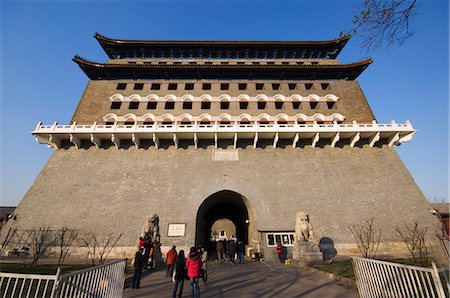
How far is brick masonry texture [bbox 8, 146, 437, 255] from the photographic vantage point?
1694cm

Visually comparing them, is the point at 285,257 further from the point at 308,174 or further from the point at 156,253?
the point at 156,253

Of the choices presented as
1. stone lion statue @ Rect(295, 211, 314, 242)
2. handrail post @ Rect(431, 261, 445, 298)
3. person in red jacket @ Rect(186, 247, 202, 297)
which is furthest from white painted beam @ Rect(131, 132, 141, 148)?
handrail post @ Rect(431, 261, 445, 298)

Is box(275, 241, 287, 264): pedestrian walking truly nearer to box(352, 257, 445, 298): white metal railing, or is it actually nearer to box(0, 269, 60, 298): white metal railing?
box(352, 257, 445, 298): white metal railing

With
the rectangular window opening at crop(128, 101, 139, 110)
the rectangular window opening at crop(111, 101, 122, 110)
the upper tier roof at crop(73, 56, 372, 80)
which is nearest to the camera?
the rectangular window opening at crop(111, 101, 122, 110)

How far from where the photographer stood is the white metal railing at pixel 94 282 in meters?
3.55

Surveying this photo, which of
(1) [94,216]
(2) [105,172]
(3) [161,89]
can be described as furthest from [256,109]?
(1) [94,216]

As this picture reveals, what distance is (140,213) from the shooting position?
17.2m

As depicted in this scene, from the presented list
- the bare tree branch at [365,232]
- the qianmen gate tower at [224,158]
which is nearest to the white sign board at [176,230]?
the qianmen gate tower at [224,158]

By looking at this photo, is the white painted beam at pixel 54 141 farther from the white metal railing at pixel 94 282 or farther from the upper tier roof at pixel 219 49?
the white metal railing at pixel 94 282

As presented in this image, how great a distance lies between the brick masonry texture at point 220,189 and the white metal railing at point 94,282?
11308mm

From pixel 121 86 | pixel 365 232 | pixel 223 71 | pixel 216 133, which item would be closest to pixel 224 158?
pixel 216 133

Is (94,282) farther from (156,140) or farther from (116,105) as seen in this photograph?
(116,105)

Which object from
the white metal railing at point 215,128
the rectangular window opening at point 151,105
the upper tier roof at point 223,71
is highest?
the upper tier roof at point 223,71

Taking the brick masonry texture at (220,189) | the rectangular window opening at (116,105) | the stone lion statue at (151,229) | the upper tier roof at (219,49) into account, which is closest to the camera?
the stone lion statue at (151,229)
